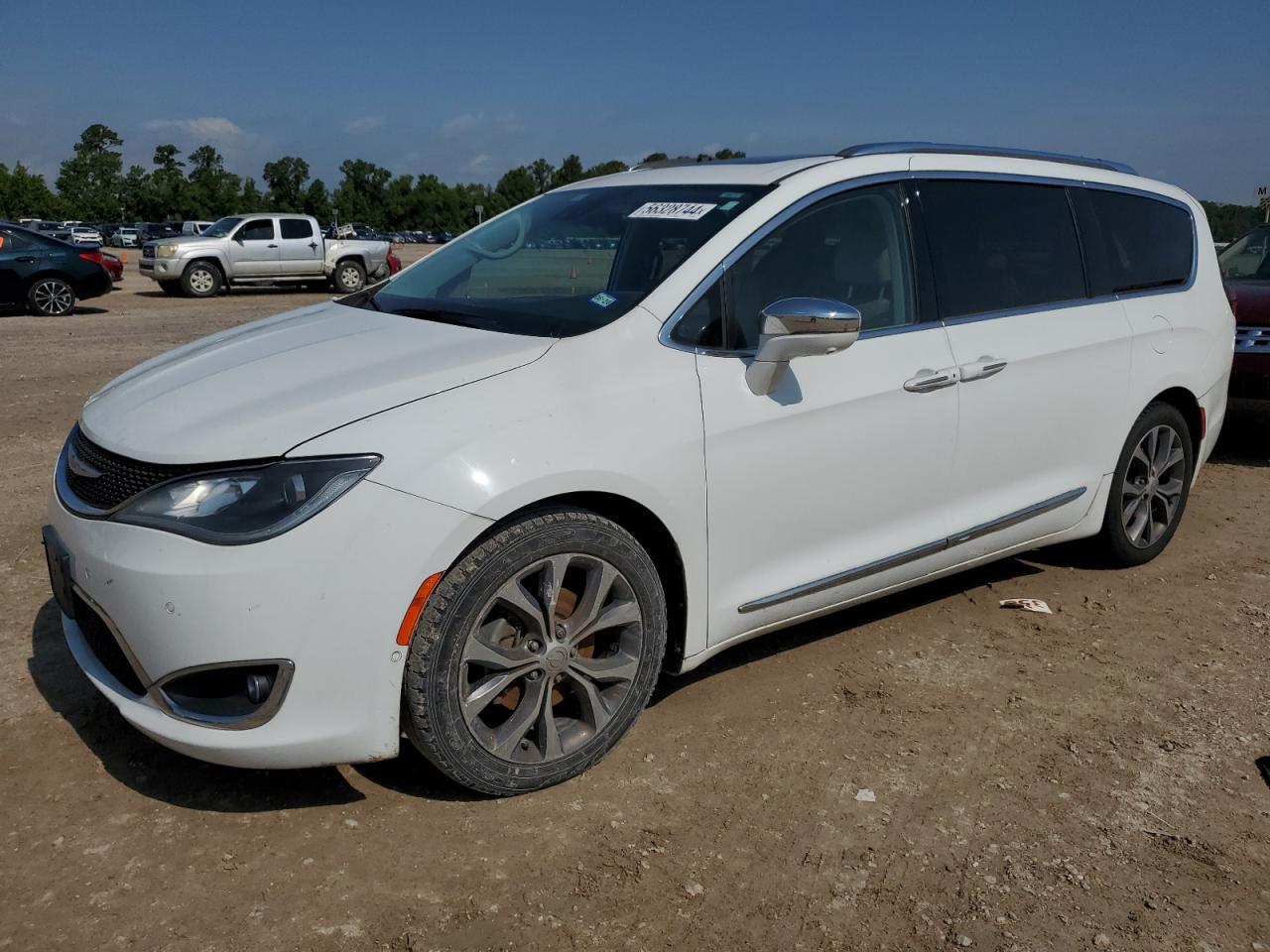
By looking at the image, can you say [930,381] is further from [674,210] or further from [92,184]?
[92,184]

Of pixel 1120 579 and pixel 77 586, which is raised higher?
pixel 77 586

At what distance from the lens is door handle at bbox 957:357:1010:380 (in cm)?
368

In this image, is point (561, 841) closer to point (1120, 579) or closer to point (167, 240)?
point (1120, 579)

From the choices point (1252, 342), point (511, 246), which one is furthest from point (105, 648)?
point (1252, 342)

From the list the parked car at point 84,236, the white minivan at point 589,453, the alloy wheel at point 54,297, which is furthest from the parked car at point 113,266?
the white minivan at point 589,453

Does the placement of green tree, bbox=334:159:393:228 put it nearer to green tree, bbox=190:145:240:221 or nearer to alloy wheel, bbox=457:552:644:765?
green tree, bbox=190:145:240:221

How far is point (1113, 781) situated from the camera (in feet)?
10.2

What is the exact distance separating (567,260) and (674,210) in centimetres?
45

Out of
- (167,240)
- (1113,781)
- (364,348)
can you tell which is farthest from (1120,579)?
(167,240)

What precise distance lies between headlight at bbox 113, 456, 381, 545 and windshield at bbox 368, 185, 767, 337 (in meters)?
0.81

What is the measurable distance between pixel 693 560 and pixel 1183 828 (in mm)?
1511

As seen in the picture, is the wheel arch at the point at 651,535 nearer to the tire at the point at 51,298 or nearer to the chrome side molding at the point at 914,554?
the chrome side molding at the point at 914,554

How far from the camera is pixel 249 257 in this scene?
2145cm

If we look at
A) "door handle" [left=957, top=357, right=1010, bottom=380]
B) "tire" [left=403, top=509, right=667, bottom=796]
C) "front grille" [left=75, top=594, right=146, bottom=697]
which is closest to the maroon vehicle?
"door handle" [left=957, top=357, right=1010, bottom=380]
